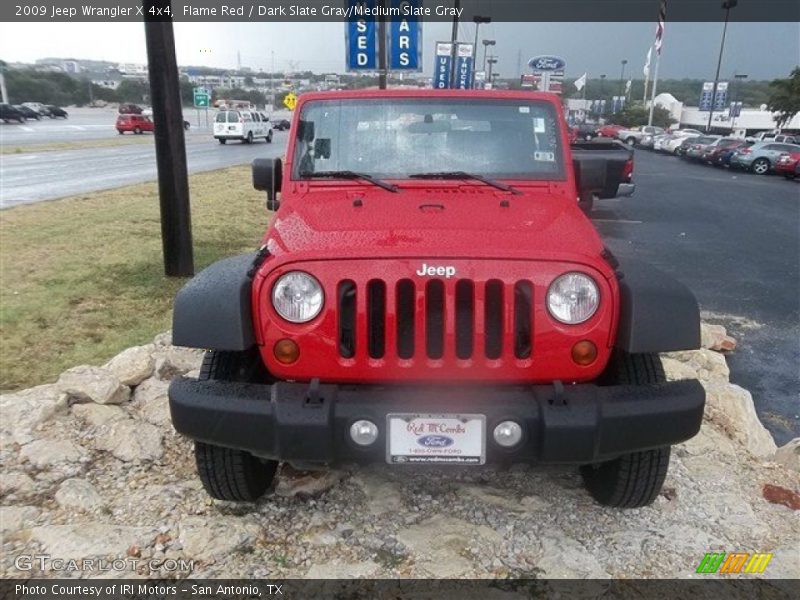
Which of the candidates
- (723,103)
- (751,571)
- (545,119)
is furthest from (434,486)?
(723,103)

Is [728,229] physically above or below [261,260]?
below

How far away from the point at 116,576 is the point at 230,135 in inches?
1326

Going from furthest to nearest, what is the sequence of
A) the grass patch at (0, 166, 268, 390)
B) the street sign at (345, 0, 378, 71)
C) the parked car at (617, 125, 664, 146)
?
1. the parked car at (617, 125, 664, 146)
2. the street sign at (345, 0, 378, 71)
3. the grass patch at (0, 166, 268, 390)

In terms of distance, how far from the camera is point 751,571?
2842 millimetres

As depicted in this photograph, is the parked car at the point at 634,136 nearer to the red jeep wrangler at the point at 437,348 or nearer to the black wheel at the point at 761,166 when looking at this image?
the black wheel at the point at 761,166

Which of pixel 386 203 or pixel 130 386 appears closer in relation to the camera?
pixel 386 203

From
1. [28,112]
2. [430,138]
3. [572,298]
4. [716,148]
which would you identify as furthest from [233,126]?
[572,298]

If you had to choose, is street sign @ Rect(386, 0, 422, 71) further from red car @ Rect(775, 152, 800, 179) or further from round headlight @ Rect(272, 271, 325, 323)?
red car @ Rect(775, 152, 800, 179)

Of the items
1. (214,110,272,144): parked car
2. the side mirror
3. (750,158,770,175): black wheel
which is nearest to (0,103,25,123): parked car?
(214,110,272,144): parked car

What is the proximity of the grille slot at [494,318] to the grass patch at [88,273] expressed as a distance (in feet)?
11.4

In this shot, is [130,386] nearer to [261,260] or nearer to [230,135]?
[261,260]

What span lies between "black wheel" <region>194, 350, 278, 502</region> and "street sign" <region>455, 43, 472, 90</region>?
84.2 feet

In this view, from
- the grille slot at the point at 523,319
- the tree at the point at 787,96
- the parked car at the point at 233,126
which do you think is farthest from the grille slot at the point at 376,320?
the tree at the point at 787,96

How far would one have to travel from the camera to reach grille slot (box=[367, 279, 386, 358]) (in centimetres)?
265
